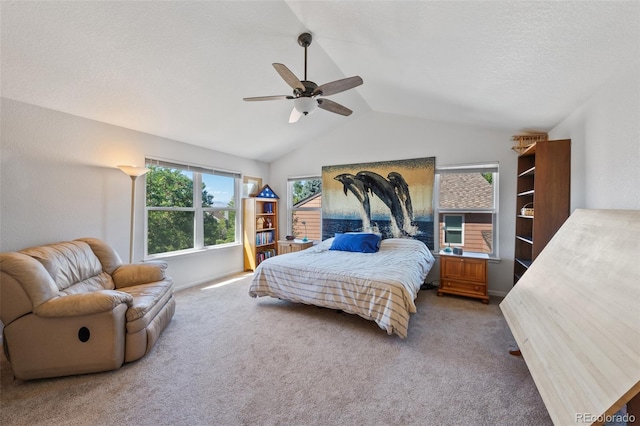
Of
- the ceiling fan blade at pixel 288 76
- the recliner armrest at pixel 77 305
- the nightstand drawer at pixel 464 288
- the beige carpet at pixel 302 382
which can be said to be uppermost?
the ceiling fan blade at pixel 288 76

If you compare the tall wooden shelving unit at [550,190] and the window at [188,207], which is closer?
the tall wooden shelving unit at [550,190]

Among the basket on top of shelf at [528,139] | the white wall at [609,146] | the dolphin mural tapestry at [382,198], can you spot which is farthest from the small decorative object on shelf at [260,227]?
the white wall at [609,146]

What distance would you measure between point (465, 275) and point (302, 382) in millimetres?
2728

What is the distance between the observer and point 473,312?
311 cm

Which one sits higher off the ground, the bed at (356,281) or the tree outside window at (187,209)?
the tree outside window at (187,209)

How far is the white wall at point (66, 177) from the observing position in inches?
96.7

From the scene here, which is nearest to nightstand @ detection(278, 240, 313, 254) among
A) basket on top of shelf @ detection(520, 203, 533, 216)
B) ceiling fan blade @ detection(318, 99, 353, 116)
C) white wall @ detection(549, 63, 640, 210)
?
ceiling fan blade @ detection(318, 99, 353, 116)

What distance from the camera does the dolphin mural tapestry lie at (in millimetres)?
4176

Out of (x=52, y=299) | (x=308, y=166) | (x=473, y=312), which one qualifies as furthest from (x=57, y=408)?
(x=308, y=166)

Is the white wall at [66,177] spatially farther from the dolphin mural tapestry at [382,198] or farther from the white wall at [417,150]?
the dolphin mural tapestry at [382,198]

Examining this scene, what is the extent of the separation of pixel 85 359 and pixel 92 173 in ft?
6.96

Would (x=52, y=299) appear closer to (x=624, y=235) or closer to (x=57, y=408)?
(x=57, y=408)

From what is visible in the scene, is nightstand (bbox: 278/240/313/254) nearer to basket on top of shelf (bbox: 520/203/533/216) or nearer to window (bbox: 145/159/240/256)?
window (bbox: 145/159/240/256)

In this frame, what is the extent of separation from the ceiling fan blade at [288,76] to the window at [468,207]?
2.84m
